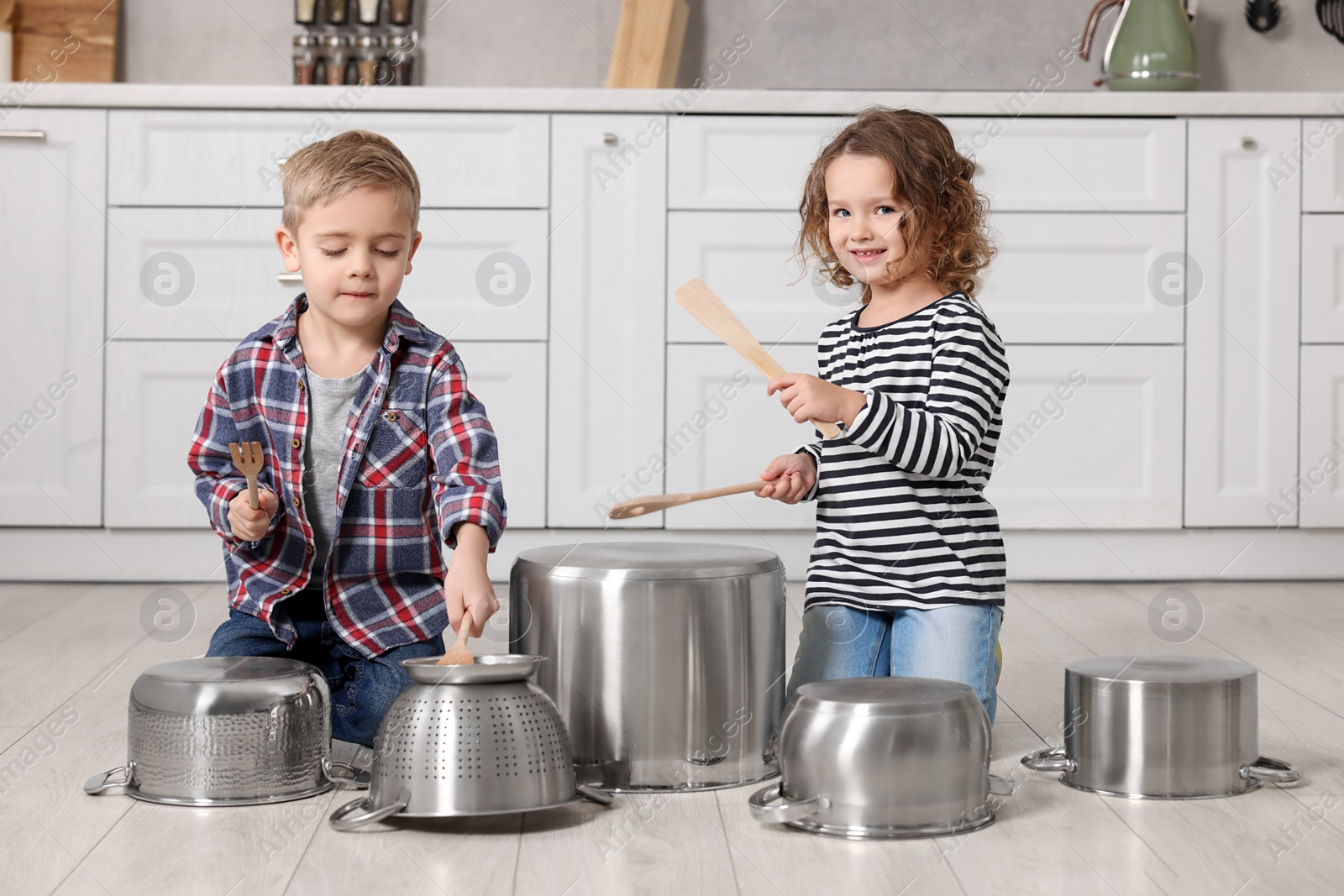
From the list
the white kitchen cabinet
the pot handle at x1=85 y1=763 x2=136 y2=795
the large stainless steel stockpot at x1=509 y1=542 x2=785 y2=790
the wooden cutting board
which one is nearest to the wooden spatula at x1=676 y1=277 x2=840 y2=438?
the large stainless steel stockpot at x1=509 y1=542 x2=785 y2=790

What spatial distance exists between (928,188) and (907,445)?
9.9 inches

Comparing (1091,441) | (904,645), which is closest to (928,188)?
(904,645)

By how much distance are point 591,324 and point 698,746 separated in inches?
43.3

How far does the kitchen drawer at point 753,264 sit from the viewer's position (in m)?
2.03

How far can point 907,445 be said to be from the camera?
1110mm

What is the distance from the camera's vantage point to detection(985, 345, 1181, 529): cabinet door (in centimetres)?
205

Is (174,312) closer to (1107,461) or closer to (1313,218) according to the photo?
(1107,461)

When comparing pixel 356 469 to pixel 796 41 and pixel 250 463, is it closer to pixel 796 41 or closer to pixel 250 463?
pixel 250 463

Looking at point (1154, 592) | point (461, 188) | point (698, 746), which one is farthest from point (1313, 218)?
point (698, 746)

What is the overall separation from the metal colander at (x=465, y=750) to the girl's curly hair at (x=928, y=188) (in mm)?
541

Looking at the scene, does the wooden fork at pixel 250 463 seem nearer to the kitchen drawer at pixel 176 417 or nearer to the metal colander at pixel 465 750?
the metal colander at pixel 465 750

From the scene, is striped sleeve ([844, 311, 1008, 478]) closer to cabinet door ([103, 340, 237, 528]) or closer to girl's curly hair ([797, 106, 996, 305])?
girl's curly hair ([797, 106, 996, 305])

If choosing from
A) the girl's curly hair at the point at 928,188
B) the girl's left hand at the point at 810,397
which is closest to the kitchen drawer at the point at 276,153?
the girl's curly hair at the point at 928,188

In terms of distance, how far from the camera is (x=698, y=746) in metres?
1.03
